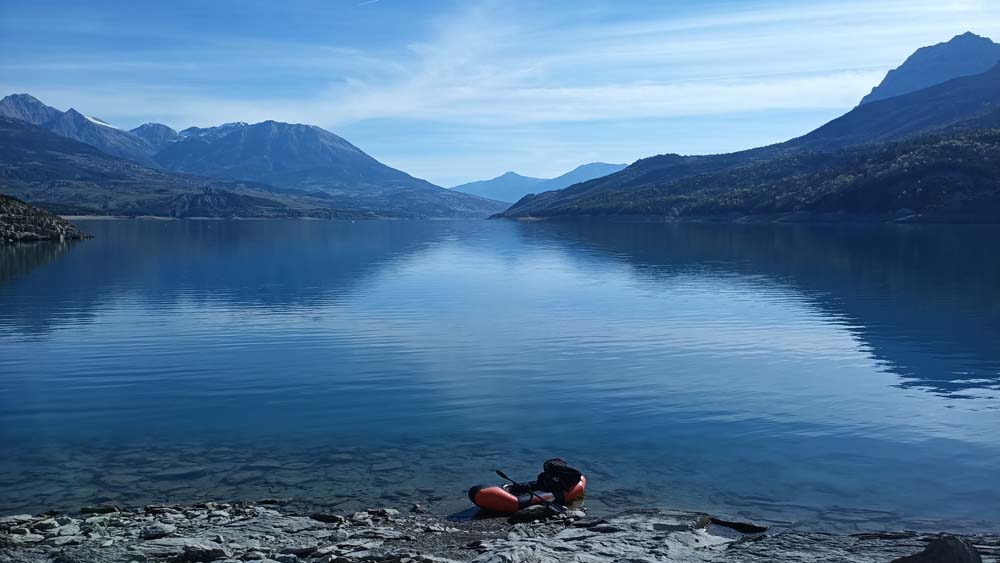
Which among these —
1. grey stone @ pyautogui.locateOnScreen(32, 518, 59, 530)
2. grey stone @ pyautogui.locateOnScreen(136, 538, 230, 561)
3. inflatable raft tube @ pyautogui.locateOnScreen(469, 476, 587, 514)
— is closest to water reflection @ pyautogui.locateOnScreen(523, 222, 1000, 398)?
inflatable raft tube @ pyautogui.locateOnScreen(469, 476, 587, 514)

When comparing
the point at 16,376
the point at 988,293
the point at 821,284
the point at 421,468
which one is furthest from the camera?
the point at 821,284

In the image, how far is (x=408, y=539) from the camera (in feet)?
66.4

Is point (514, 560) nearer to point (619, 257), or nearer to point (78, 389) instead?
point (78, 389)

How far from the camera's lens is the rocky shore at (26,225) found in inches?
6053

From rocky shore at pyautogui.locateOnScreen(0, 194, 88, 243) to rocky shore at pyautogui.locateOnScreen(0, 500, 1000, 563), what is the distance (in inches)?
6108

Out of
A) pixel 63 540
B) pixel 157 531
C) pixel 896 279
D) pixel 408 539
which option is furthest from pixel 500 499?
pixel 896 279

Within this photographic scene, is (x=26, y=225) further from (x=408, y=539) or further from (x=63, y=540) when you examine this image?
(x=408, y=539)

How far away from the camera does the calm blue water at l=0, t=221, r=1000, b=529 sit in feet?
83.6

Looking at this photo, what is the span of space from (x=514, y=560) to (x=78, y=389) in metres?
28.9

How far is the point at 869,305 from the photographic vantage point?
2657 inches

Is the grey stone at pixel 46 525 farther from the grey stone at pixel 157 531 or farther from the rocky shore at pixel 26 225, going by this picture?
the rocky shore at pixel 26 225

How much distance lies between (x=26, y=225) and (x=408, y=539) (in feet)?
555

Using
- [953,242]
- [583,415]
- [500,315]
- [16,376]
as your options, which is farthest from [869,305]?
[953,242]

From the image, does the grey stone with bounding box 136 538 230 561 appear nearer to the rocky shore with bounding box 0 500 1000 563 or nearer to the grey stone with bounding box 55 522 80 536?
the rocky shore with bounding box 0 500 1000 563
